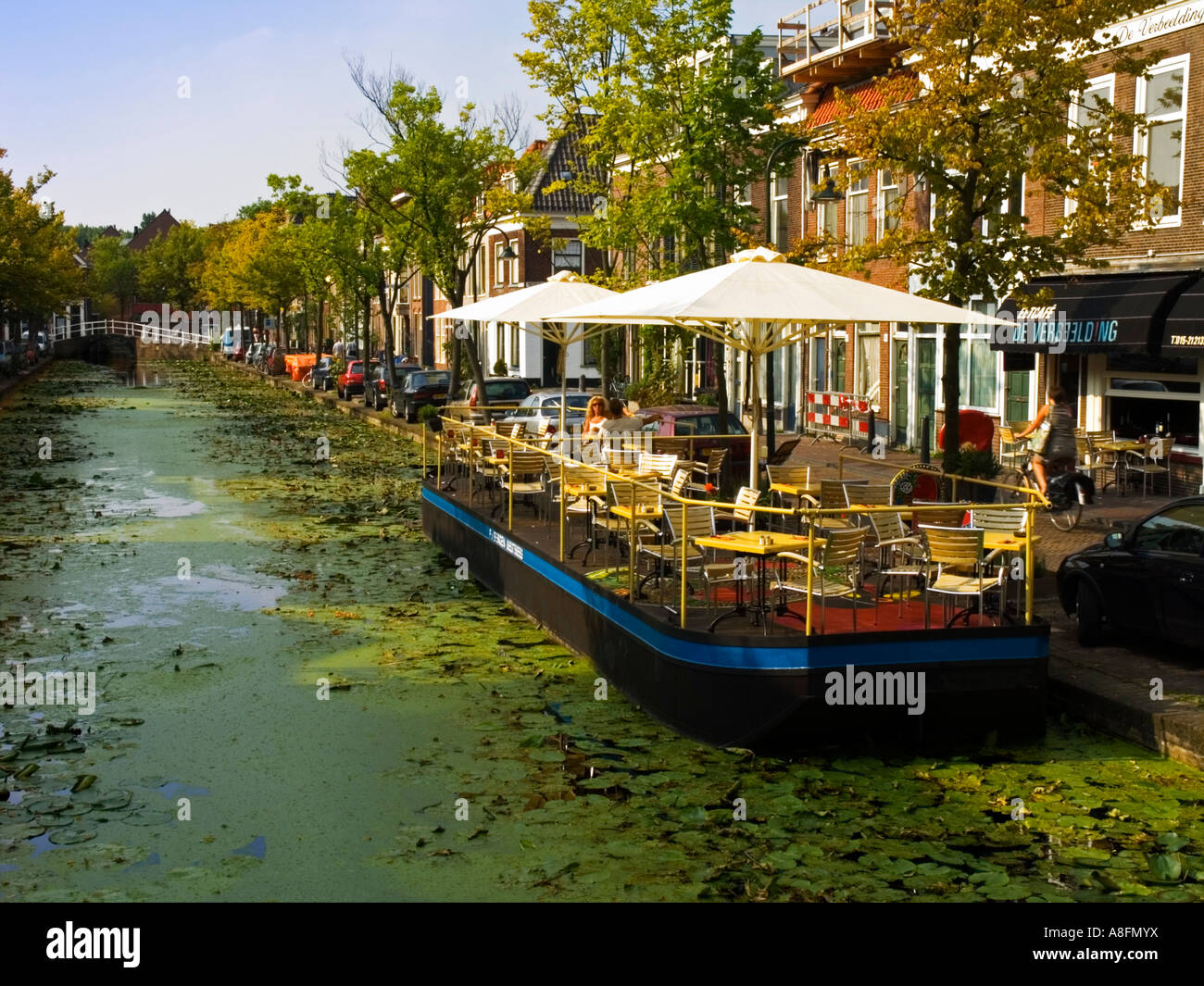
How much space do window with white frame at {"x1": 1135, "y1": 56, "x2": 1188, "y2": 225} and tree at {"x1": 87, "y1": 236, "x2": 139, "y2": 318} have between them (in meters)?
150

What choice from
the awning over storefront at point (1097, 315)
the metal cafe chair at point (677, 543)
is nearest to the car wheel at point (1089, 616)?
the metal cafe chair at point (677, 543)

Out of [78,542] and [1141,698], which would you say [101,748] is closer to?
[1141,698]

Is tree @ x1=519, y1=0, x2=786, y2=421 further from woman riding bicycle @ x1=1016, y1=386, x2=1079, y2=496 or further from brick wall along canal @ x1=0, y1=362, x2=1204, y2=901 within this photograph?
brick wall along canal @ x1=0, y1=362, x2=1204, y2=901

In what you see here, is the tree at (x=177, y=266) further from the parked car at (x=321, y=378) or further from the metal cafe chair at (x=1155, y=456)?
the metal cafe chair at (x=1155, y=456)

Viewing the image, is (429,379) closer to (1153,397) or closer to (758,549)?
(1153,397)

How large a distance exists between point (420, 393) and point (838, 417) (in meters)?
12.6

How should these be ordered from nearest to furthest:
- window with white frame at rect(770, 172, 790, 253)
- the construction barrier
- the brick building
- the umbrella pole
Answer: the umbrella pole
the construction barrier
window with white frame at rect(770, 172, 790, 253)
the brick building

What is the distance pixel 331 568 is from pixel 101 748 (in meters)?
7.66

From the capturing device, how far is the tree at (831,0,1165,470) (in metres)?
16.6

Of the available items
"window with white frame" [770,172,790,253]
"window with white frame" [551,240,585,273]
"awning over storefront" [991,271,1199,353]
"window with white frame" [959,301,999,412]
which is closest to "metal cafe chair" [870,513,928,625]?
"awning over storefront" [991,271,1199,353]

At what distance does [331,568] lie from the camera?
18281 mm

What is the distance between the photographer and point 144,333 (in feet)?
445

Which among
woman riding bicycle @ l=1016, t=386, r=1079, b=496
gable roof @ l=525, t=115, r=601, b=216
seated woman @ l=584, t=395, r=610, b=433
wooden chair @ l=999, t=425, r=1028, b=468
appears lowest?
wooden chair @ l=999, t=425, r=1028, b=468

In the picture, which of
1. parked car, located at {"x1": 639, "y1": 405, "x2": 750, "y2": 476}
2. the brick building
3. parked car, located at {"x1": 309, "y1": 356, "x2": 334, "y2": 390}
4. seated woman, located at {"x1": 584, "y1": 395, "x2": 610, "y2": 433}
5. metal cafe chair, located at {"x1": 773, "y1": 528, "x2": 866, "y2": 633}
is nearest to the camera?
metal cafe chair, located at {"x1": 773, "y1": 528, "x2": 866, "y2": 633}
